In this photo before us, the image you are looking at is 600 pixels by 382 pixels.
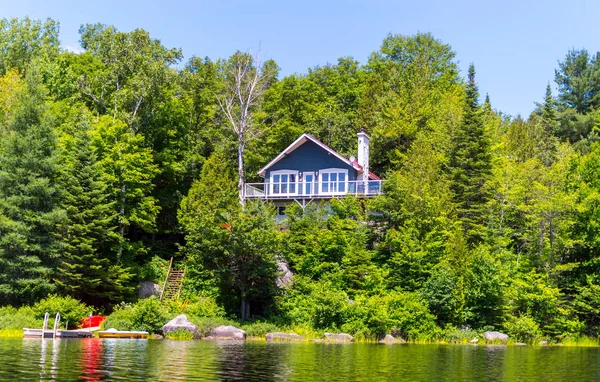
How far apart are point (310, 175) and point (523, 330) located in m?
21.5

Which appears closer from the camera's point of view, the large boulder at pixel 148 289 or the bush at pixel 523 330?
the bush at pixel 523 330

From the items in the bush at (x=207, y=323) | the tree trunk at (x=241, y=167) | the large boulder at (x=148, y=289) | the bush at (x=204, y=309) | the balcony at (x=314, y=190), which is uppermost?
the tree trunk at (x=241, y=167)

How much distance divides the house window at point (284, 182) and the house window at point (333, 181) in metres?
2.31

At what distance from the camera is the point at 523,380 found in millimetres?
17984

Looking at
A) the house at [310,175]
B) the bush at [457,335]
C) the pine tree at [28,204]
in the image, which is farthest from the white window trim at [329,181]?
the pine tree at [28,204]

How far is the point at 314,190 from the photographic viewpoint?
50938mm

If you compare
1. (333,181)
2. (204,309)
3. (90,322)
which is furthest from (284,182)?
(90,322)

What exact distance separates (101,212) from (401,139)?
26194 mm

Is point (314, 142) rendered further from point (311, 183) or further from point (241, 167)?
point (241, 167)

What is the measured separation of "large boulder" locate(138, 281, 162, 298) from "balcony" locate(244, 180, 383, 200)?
10.5m

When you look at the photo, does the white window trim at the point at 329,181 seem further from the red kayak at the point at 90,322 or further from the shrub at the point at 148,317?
the red kayak at the point at 90,322

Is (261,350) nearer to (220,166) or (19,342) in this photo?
(19,342)

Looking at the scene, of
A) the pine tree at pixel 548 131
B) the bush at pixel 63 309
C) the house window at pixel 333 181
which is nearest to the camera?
the bush at pixel 63 309

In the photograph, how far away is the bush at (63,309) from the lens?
1345 inches
